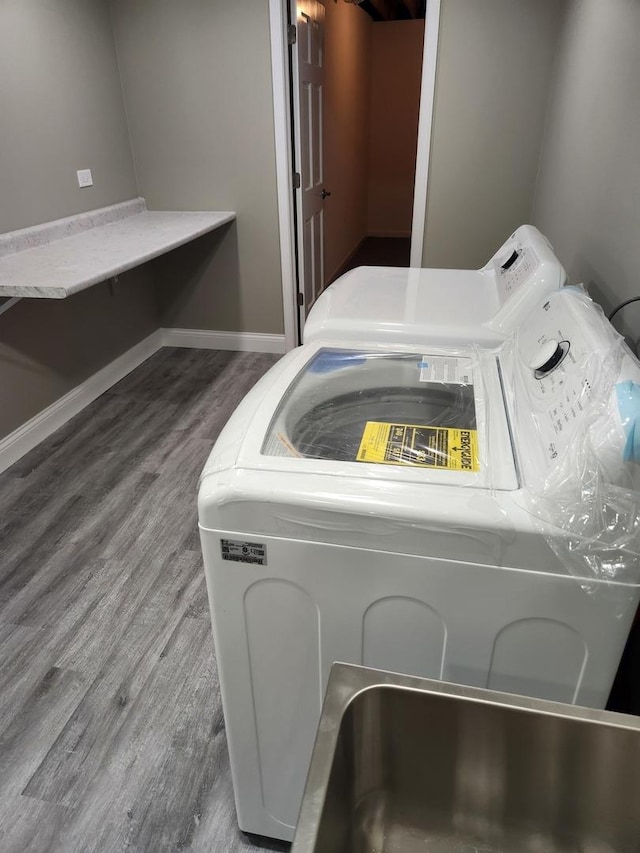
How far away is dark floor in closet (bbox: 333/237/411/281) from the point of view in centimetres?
591

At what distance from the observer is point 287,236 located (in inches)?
138

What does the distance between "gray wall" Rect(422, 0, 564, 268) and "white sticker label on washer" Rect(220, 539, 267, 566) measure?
281cm

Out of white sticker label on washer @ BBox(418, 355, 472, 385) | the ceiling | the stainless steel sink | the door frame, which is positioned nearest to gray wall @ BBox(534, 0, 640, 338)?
white sticker label on washer @ BBox(418, 355, 472, 385)

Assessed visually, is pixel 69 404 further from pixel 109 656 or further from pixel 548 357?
pixel 548 357

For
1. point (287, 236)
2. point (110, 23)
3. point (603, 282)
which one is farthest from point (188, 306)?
point (603, 282)

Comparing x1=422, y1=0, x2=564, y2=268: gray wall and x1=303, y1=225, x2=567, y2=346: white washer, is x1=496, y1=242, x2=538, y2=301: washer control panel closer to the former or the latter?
x1=303, y1=225, x2=567, y2=346: white washer

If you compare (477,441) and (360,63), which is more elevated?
(360,63)

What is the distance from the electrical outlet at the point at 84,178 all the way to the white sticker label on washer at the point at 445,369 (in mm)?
2588

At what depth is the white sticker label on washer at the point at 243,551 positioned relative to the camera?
0.88m

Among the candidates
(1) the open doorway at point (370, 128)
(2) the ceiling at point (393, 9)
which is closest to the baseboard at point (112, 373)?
(1) the open doorway at point (370, 128)

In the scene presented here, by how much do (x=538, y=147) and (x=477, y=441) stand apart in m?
2.64

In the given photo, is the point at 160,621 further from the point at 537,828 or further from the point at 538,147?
the point at 538,147

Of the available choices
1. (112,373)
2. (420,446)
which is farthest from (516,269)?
(112,373)

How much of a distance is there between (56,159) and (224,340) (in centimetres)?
148
